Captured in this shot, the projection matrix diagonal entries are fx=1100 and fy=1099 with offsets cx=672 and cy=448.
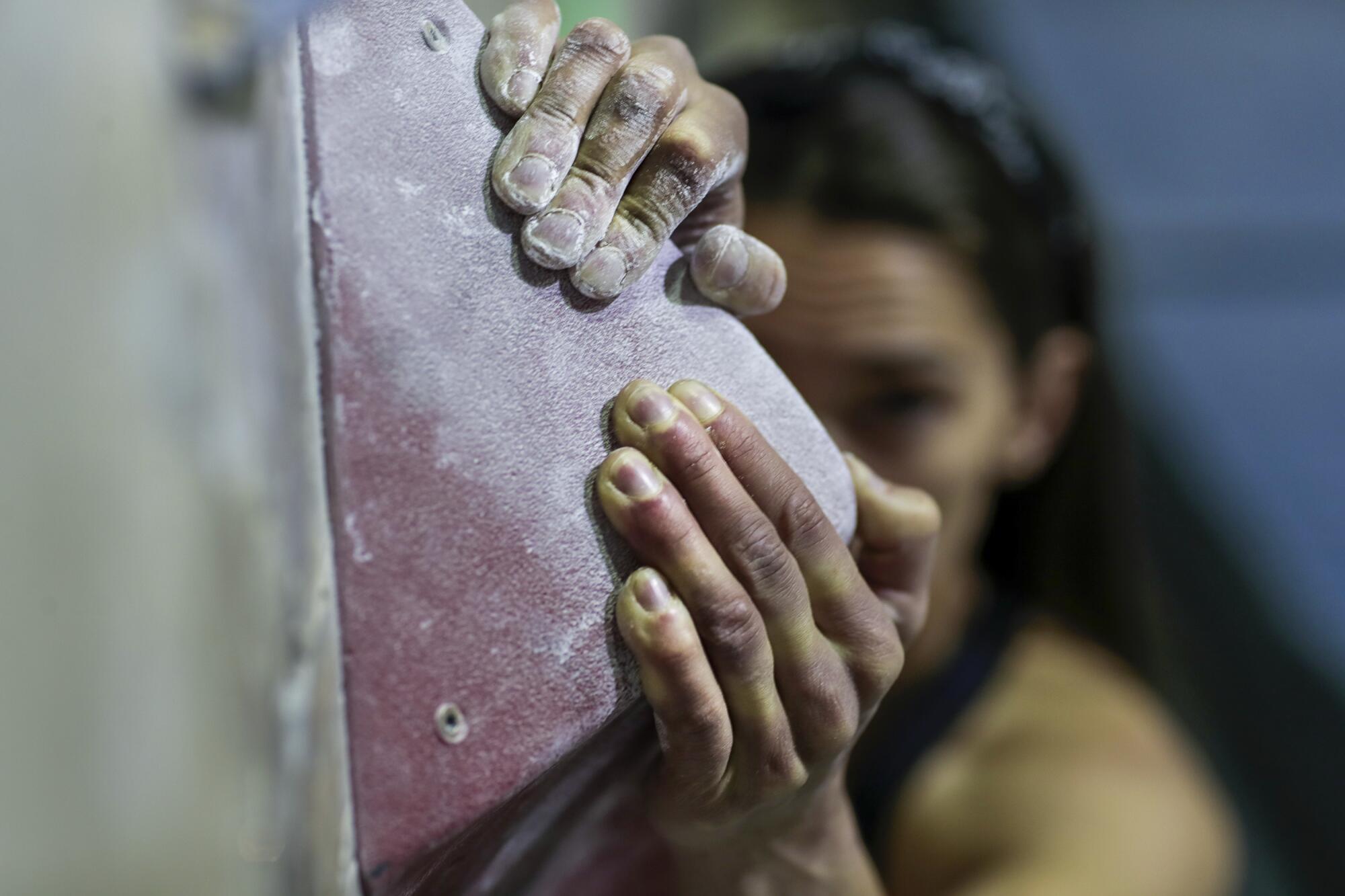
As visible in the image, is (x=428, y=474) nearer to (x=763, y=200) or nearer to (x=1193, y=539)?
(x=763, y=200)

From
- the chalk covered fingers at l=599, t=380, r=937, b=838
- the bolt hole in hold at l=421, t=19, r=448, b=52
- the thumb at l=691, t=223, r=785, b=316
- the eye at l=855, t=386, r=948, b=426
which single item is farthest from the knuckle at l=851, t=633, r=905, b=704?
the eye at l=855, t=386, r=948, b=426

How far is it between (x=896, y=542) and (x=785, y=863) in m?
0.11

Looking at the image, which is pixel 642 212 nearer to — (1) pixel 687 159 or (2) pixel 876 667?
(1) pixel 687 159

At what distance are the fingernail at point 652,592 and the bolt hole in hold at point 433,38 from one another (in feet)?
0.53

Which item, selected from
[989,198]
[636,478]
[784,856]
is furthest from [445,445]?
[989,198]

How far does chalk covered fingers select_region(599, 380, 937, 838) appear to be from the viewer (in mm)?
299

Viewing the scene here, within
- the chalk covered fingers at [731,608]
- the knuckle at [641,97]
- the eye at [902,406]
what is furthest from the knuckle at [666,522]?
the eye at [902,406]

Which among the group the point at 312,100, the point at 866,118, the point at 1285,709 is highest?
the point at 312,100

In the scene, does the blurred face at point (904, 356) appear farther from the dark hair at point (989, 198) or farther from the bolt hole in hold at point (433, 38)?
the bolt hole in hold at point (433, 38)

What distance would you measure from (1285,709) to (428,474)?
4.61 feet

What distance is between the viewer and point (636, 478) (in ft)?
1.00

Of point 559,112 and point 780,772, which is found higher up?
point 559,112

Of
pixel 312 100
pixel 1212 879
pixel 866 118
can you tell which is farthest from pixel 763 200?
pixel 1212 879

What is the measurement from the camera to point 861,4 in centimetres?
201
